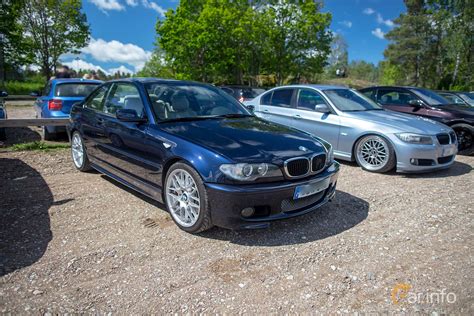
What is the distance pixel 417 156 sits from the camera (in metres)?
5.15

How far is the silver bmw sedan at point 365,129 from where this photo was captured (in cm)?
521

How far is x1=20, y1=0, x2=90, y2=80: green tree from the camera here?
1027 inches

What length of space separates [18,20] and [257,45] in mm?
19749

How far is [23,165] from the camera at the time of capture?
210 inches

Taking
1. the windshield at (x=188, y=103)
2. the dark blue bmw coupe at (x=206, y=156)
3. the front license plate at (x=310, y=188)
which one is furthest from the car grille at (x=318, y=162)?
the windshield at (x=188, y=103)

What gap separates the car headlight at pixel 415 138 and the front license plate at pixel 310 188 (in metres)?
2.51

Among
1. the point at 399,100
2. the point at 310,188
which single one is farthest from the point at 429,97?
the point at 310,188

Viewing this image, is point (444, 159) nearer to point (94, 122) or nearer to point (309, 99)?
point (309, 99)

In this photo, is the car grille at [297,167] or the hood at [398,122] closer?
the car grille at [297,167]

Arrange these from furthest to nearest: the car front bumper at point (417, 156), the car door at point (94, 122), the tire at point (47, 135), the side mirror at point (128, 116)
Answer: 1. the tire at point (47, 135)
2. the car front bumper at point (417, 156)
3. the car door at point (94, 122)
4. the side mirror at point (128, 116)

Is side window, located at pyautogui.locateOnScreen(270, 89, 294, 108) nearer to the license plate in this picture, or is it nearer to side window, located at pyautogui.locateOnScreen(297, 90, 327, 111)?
side window, located at pyautogui.locateOnScreen(297, 90, 327, 111)

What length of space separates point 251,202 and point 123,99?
241cm

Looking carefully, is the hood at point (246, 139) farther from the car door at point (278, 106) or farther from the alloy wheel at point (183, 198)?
the car door at point (278, 106)

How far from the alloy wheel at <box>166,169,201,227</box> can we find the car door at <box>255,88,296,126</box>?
404 cm
